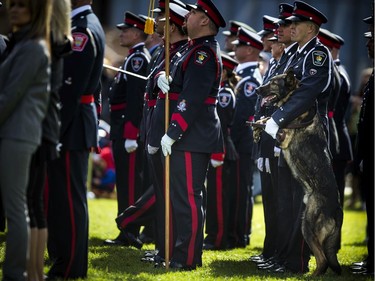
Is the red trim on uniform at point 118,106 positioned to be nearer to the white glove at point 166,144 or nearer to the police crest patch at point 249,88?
the police crest patch at point 249,88

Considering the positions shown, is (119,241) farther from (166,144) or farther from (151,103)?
(166,144)

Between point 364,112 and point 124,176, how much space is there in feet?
9.18

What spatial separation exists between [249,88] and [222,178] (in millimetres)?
1025

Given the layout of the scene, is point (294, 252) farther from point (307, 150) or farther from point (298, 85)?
point (298, 85)

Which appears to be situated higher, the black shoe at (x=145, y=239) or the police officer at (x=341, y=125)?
the police officer at (x=341, y=125)

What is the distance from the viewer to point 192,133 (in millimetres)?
7973

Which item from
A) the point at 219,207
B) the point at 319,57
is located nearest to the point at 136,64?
the point at 219,207

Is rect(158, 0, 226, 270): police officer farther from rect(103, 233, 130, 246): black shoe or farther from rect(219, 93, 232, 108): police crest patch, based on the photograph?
rect(219, 93, 232, 108): police crest patch

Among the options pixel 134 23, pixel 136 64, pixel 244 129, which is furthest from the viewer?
pixel 244 129

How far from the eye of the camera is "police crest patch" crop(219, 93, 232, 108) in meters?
10.0

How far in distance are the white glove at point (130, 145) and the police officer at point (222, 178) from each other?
0.88 meters

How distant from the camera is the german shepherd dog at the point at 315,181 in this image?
7.87 meters

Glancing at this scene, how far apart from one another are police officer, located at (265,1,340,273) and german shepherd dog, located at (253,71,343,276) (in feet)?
0.21

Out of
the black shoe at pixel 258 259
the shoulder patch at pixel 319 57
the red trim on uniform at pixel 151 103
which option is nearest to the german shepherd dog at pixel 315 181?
the shoulder patch at pixel 319 57
